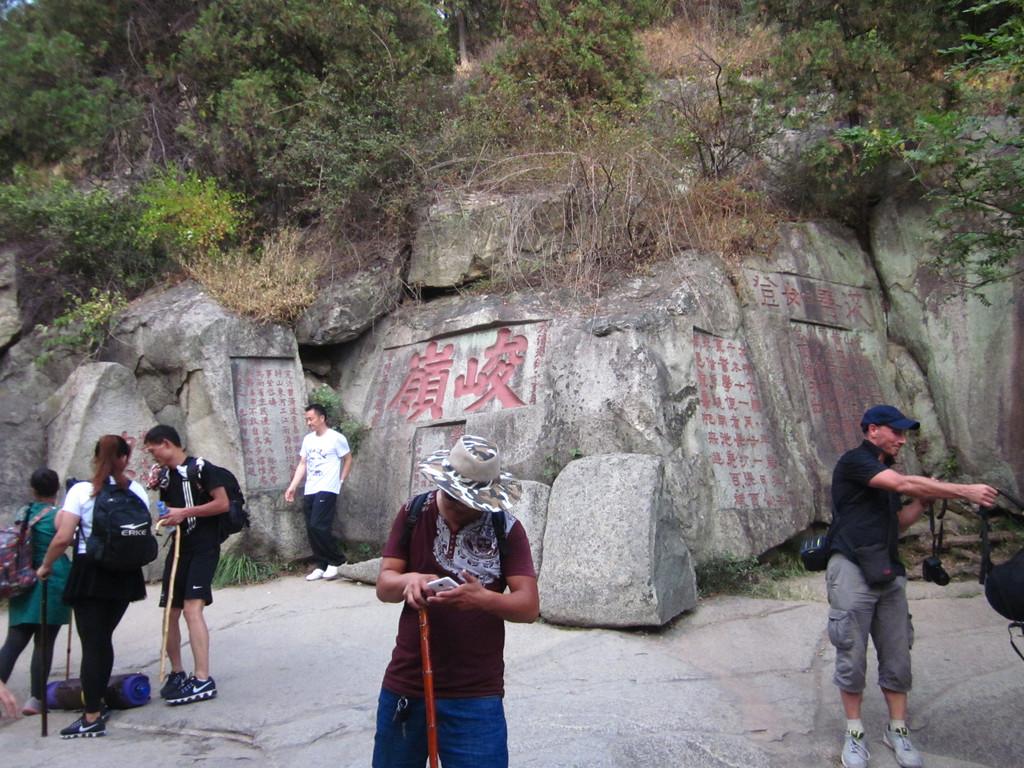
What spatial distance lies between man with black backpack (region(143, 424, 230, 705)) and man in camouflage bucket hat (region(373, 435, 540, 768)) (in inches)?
82.1

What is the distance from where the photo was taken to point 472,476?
2357mm

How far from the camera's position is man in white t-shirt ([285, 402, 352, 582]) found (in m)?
6.76

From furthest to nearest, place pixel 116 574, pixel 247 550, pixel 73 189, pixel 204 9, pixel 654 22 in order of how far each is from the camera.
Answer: pixel 654 22 → pixel 204 9 → pixel 73 189 → pixel 247 550 → pixel 116 574

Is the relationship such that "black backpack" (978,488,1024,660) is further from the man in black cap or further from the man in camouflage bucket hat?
the man in camouflage bucket hat

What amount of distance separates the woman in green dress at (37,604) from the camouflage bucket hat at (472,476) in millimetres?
2747

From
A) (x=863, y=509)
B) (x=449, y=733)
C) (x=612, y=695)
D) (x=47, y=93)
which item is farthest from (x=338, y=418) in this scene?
(x=449, y=733)

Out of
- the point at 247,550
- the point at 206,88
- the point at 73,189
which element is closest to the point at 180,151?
the point at 206,88

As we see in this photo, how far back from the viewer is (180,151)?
973 cm

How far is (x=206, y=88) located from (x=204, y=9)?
2.86ft

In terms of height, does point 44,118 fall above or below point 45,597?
above

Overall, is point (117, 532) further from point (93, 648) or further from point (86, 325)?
point (86, 325)

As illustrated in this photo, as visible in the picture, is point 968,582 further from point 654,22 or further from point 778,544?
point 654,22

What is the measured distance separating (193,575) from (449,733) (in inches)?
92.5

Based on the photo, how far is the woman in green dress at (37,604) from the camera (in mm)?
4125
